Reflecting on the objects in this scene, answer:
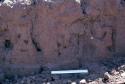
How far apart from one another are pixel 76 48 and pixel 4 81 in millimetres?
1066

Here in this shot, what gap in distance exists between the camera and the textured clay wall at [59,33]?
6016 millimetres

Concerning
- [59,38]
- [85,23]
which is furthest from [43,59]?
[85,23]

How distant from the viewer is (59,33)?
6.09 metres

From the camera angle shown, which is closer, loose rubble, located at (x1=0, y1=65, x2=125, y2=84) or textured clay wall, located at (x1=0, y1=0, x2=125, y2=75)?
loose rubble, located at (x1=0, y1=65, x2=125, y2=84)

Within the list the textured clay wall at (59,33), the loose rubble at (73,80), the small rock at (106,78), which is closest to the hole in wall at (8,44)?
the textured clay wall at (59,33)

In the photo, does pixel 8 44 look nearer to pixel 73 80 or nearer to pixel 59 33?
pixel 59 33

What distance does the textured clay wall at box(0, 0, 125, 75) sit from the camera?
19.7 ft

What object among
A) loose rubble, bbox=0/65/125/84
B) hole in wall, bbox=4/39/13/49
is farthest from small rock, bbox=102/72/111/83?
hole in wall, bbox=4/39/13/49

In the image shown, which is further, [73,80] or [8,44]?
[8,44]

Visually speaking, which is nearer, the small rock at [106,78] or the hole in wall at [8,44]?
the small rock at [106,78]

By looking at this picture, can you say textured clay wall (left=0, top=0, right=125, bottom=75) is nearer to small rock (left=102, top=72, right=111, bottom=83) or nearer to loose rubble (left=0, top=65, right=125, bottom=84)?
loose rubble (left=0, top=65, right=125, bottom=84)

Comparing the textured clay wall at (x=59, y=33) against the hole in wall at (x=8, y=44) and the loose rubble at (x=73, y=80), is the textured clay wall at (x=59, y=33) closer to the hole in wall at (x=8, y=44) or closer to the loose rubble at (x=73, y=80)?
the hole in wall at (x=8, y=44)

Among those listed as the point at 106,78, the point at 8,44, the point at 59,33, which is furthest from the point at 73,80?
the point at 8,44

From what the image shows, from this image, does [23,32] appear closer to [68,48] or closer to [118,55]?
[68,48]
